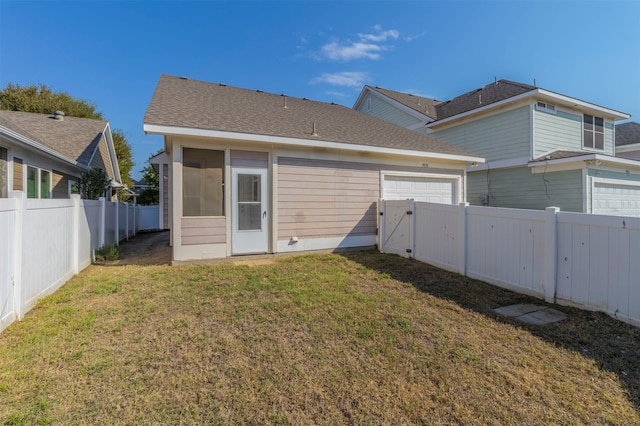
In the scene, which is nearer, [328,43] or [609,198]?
[609,198]

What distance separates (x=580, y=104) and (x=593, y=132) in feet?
6.55

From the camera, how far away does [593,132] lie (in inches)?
495

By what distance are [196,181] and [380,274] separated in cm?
441

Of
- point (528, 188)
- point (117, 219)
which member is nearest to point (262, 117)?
point (117, 219)

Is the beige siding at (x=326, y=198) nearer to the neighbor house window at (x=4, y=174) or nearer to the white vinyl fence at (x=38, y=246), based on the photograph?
the white vinyl fence at (x=38, y=246)

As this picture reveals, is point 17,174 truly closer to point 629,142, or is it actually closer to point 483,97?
point 483,97

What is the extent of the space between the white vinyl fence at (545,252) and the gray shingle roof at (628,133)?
18.5 metres

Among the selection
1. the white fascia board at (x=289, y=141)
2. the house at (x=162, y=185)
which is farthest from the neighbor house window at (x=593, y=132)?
the house at (x=162, y=185)

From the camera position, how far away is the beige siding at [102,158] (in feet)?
42.2

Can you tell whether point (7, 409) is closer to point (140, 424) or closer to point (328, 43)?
point (140, 424)

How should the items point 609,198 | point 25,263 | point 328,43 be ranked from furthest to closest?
point 328,43 → point 609,198 → point 25,263

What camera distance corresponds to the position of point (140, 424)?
1.85 meters

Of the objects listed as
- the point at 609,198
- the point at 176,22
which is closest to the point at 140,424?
the point at 176,22

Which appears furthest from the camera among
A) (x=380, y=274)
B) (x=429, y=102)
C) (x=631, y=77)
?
(x=429, y=102)
